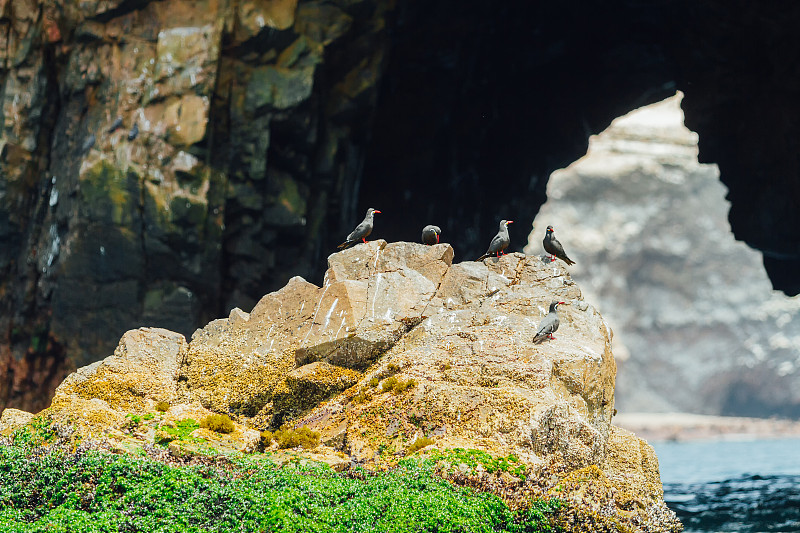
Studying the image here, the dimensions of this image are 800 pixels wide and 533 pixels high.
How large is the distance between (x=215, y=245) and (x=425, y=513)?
65.1 ft

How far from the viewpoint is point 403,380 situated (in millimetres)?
14625

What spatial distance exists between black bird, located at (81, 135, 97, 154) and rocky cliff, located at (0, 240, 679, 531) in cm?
1386

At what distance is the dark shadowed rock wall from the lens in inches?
1136

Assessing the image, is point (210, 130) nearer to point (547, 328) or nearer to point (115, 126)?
point (115, 126)

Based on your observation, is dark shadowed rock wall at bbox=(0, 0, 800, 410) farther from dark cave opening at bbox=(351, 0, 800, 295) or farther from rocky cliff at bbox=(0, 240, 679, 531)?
rocky cliff at bbox=(0, 240, 679, 531)

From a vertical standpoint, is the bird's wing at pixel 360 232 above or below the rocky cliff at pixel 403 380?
above

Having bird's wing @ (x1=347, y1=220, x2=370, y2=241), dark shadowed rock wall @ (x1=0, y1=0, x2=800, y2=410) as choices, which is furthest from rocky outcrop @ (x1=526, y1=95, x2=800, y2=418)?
bird's wing @ (x1=347, y1=220, x2=370, y2=241)

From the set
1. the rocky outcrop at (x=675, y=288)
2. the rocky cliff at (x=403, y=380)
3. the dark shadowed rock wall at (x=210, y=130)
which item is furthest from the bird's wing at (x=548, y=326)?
the rocky outcrop at (x=675, y=288)

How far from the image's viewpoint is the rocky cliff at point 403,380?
13.3 m

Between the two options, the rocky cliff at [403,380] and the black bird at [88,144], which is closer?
the rocky cliff at [403,380]

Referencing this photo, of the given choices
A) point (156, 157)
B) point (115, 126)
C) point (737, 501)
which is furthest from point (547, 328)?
point (115, 126)

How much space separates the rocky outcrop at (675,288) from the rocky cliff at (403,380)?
131 metres

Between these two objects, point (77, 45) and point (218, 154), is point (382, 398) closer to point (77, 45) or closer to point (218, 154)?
point (218, 154)

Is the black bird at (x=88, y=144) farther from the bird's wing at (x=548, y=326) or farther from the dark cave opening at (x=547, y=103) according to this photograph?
the bird's wing at (x=548, y=326)
